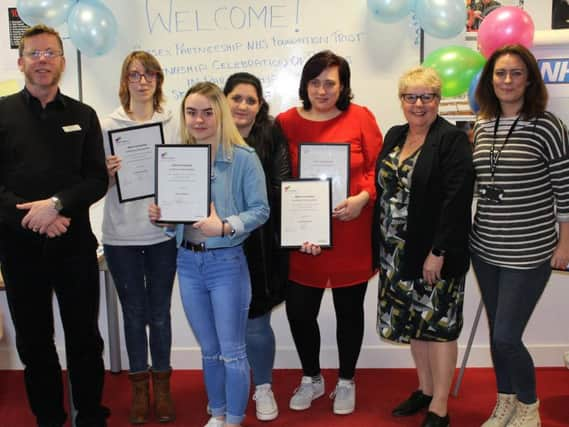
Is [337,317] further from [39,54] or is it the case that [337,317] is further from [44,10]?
[44,10]

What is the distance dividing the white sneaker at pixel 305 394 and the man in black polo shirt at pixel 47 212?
1039 mm

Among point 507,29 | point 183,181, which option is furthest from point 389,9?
point 183,181

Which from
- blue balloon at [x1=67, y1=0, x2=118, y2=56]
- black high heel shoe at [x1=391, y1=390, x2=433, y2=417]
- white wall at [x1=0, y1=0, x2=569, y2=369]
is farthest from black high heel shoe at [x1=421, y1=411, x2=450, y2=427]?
blue balloon at [x1=67, y1=0, x2=118, y2=56]

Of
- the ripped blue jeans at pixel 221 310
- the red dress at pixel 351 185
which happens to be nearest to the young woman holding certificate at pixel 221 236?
the ripped blue jeans at pixel 221 310

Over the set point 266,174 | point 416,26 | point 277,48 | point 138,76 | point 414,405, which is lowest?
point 414,405

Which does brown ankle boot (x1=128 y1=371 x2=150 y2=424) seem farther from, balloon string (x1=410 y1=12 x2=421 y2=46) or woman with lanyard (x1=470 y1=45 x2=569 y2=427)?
balloon string (x1=410 y1=12 x2=421 y2=46)

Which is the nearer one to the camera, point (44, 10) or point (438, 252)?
point (438, 252)

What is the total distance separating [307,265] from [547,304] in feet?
5.63

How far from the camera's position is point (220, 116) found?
2.35 m

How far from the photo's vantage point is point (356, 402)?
10.2 ft

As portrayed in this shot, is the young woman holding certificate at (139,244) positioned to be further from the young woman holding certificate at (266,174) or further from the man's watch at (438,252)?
the man's watch at (438,252)

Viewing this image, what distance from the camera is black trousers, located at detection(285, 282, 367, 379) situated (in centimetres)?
Result: 284

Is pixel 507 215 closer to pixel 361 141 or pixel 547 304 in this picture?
pixel 361 141

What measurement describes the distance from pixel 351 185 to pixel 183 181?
0.81 m
